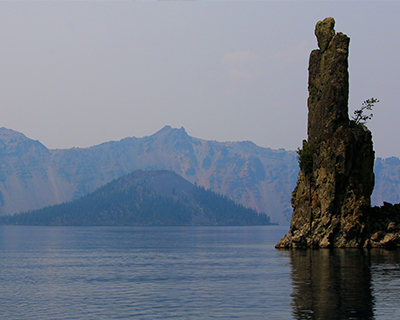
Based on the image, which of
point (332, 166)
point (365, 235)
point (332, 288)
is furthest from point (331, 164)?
point (332, 288)

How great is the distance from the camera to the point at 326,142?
103875 millimetres

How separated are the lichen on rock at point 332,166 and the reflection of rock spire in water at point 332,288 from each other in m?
20.1

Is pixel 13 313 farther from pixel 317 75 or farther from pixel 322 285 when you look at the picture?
pixel 317 75

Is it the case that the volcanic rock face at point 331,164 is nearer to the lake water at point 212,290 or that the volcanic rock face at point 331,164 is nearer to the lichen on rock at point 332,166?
the lichen on rock at point 332,166

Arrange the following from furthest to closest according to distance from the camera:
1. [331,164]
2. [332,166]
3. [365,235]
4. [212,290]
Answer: [331,164] → [332,166] → [365,235] → [212,290]

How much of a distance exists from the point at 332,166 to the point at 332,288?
55.2 metres

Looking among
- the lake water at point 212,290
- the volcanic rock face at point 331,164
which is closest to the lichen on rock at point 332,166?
the volcanic rock face at point 331,164

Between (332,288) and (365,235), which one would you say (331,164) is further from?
(332,288)

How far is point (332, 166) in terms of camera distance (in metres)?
101

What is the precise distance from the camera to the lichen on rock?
325ft

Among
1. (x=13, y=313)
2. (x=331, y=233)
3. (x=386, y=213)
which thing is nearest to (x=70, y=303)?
(x=13, y=313)

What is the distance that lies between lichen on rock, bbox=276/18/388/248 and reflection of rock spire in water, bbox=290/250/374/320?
65.8 feet

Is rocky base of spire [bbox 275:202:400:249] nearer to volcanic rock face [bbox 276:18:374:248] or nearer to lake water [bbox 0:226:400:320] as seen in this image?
volcanic rock face [bbox 276:18:374:248]

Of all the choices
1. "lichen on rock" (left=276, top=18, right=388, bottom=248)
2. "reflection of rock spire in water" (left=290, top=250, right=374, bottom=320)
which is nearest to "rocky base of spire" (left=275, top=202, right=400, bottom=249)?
"lichen on rock" (left=276, top=18, right=388, bottom=248)
